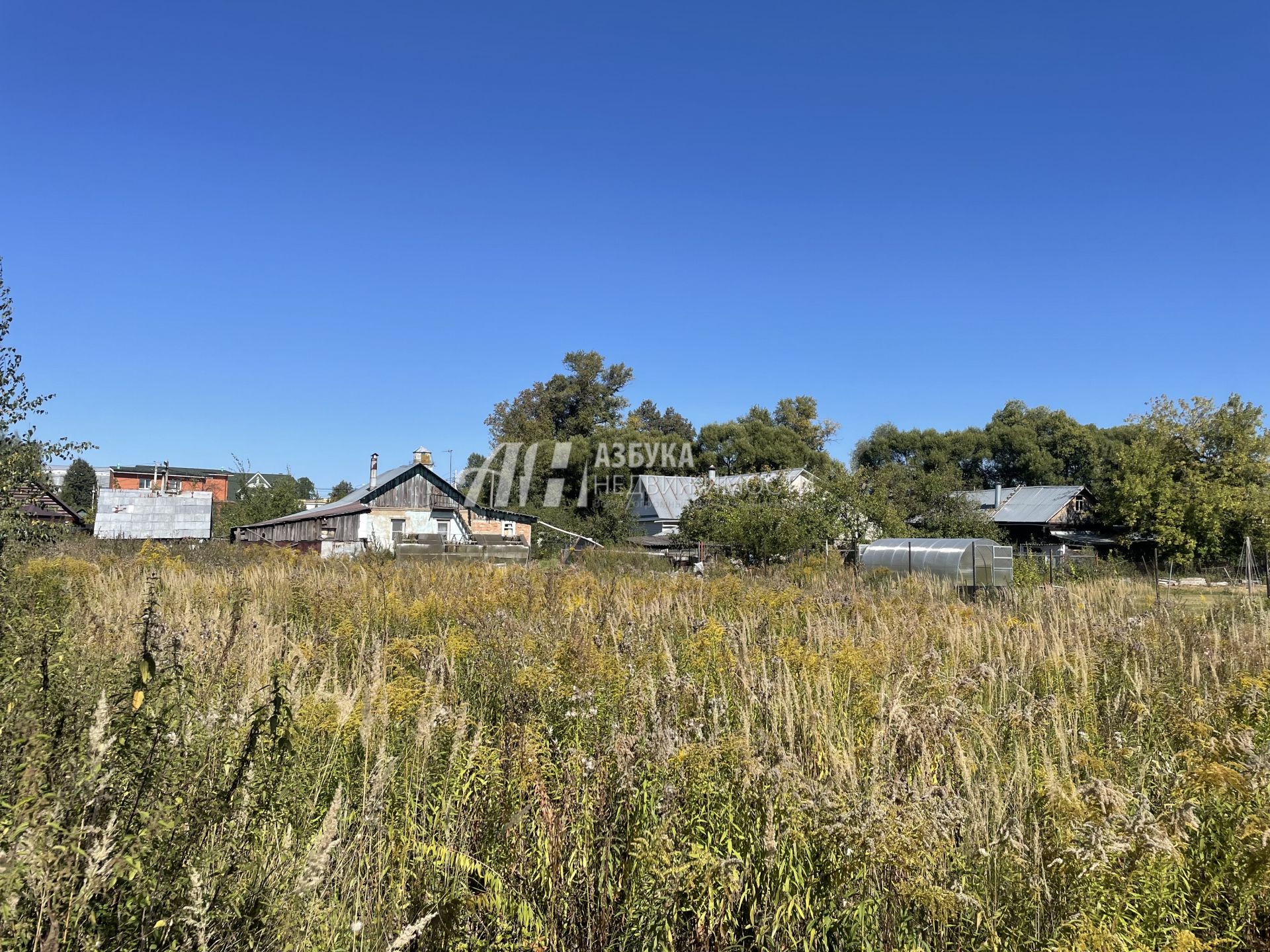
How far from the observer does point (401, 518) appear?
1427 inches

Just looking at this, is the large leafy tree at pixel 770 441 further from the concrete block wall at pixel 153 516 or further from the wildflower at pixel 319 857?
the wildflower at pixel 319 857

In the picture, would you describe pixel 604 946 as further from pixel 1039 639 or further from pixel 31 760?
pixel 1039 639

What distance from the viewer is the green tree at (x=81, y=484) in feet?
228

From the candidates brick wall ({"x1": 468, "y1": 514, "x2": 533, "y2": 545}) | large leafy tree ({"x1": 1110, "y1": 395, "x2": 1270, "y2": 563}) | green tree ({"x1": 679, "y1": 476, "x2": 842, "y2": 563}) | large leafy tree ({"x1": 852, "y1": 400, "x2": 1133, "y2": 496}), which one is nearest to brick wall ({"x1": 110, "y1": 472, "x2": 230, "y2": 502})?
brick wall ({"x1": 468, "y1": 514, "x2": 533, "y2": 545})

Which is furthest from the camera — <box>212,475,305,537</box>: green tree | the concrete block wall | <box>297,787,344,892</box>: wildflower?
<box>212,475,305,537</box>: green tree

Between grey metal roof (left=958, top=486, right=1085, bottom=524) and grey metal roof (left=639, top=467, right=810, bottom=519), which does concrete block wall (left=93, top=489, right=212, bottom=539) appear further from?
grey metal roof (left=958, top=486, right=1085, bottom=524)

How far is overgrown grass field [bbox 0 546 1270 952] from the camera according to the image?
1899 millimetres

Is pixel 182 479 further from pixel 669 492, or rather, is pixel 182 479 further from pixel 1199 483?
pixel 1199 483

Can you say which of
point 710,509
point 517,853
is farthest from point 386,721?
point 710,509

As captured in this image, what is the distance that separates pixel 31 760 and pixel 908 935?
8.21ft

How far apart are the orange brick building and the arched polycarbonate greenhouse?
72.3 meters

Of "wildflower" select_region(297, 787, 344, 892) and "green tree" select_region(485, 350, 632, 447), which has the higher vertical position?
"green tree" select_region(485, 350, 632, 447)

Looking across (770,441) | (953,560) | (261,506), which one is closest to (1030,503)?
(770,441)

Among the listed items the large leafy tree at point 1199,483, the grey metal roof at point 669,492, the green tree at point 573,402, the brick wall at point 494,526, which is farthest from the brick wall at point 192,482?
the large leafy tree at point 1199,483
